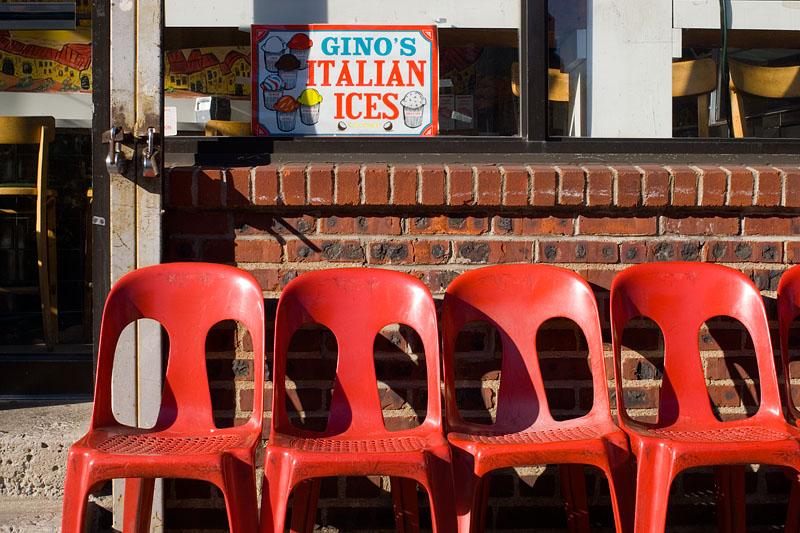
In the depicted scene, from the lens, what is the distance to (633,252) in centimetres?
279

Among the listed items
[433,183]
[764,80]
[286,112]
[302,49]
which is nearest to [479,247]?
[433,183]

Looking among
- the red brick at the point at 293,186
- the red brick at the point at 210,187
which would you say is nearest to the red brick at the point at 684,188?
the red brick at the point at 293,186

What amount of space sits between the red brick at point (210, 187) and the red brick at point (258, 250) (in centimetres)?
17

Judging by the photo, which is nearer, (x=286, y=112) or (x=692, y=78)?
(x=286, y=112)

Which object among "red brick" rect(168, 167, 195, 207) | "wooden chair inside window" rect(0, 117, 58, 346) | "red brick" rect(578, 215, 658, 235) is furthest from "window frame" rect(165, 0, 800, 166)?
"wooden chair inside window" rect(0, 117, 58, 346)

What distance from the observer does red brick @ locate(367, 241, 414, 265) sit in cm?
274

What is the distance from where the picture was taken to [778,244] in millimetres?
2814

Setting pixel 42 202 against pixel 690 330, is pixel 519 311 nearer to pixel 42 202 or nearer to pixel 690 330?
pixel 690 330

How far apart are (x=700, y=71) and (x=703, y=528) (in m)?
1.72

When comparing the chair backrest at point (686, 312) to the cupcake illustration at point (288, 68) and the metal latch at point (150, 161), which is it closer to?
the cupcake illustration at point (288, 68)

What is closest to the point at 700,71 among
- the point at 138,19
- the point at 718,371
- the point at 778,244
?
the point at 778,244

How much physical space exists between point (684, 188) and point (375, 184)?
1.06m

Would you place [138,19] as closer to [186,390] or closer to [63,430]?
[186,390]

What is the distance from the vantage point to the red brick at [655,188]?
2.71 meters
